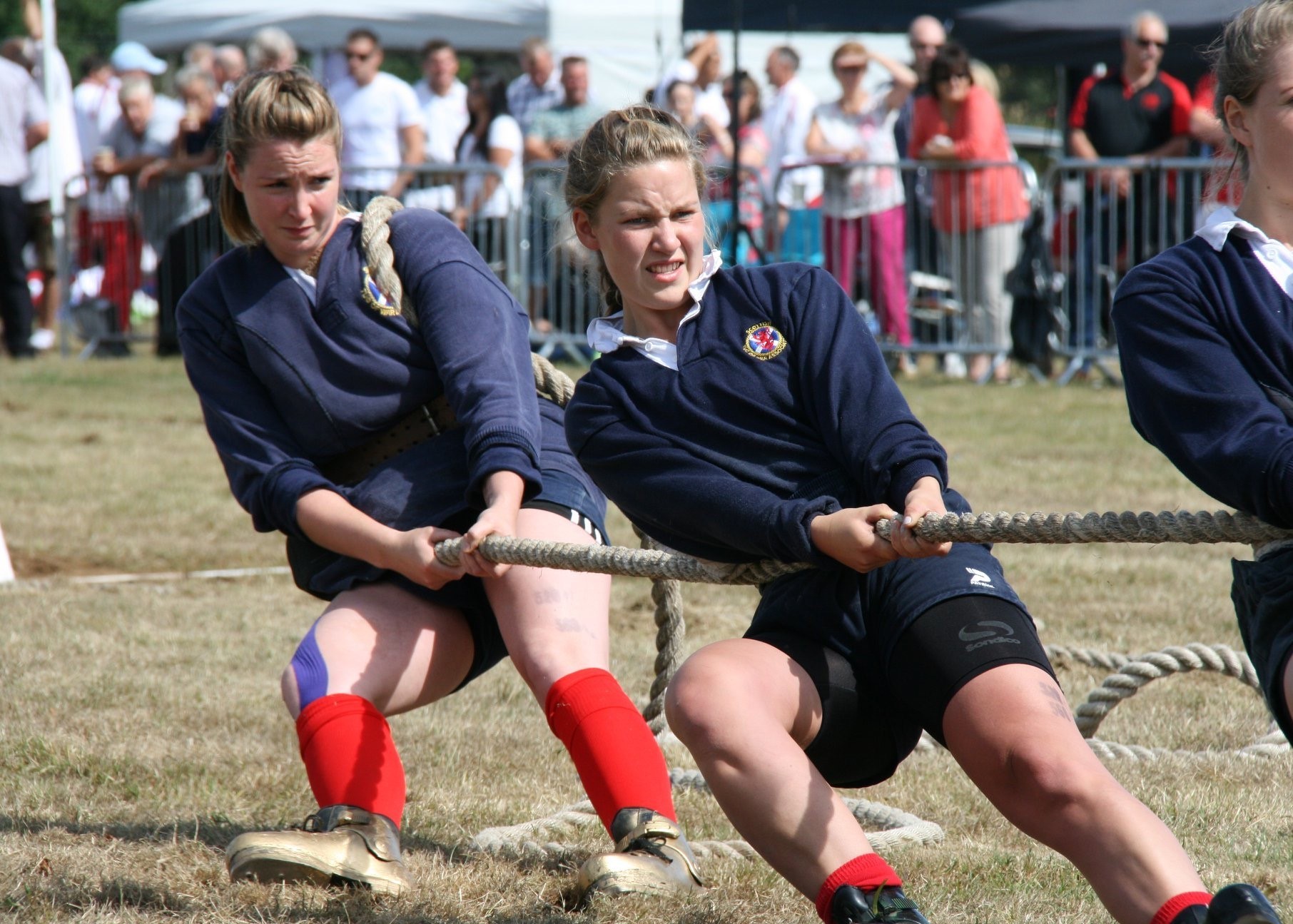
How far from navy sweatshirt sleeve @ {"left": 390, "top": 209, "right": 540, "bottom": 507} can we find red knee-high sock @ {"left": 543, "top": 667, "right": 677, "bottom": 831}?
390 mm

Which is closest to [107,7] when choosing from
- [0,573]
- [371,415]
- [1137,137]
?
[1137,137]

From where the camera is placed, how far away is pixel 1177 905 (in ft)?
7.02

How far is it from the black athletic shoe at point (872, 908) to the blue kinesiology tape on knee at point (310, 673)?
106cm

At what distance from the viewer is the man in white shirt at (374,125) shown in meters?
11.5

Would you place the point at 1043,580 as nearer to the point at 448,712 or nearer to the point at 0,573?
the point at 448,712

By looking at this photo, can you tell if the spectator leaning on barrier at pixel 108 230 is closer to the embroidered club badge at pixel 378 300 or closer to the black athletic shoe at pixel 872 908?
the embroidered club badge at pixel 378 300

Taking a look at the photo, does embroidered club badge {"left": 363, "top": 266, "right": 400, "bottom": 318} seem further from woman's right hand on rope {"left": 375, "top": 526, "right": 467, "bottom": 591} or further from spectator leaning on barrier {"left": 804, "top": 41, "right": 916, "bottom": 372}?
spectator leaning on barrier {"left": 804, "top": 41, "right": 916, "bottom": 372}

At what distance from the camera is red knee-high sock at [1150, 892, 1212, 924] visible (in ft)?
7.00

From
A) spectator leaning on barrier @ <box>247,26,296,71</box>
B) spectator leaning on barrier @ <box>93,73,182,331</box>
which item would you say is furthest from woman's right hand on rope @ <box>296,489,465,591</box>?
spectator leaning on barrier @ <box>93,73,182,331</box>

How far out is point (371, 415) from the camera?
3.16 metres

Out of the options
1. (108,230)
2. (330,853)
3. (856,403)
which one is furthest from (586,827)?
(108,230)

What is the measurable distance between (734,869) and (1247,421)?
4.48ft

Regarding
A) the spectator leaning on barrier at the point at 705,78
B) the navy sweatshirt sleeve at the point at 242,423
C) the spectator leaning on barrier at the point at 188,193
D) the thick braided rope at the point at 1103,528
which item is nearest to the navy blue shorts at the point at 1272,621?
the thick braided rope at the point at 1103,528

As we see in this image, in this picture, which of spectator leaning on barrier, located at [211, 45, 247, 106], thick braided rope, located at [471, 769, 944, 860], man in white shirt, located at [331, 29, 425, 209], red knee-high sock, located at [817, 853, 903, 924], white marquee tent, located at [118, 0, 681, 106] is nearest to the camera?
red knee-high sock, located at [817, 853, 903, 924]
